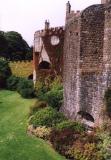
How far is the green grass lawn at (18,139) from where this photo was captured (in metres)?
26.0

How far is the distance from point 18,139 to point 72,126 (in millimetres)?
3139

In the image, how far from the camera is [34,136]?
3045 cm

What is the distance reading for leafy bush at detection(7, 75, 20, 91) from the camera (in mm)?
52844

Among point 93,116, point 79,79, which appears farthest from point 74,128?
point 79,79

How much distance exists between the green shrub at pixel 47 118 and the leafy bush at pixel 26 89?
11.5 metres

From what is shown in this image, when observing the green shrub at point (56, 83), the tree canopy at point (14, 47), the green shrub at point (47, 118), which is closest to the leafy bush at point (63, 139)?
the green shrub at point (47, 118)

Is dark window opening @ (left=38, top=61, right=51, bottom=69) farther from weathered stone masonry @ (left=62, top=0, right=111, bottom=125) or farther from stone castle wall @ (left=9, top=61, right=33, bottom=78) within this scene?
weathered stone masonry @ (left=62, top=0, right=111, bottom=125)

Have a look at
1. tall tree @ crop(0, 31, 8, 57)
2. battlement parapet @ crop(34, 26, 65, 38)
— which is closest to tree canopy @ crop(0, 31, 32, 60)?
tall tree @ crop(0, 31, 8, 57)

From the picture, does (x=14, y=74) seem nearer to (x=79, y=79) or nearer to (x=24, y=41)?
(x=79, y=79)

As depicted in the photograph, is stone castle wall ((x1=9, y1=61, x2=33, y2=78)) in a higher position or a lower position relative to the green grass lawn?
higher

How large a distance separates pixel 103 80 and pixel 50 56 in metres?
17.5

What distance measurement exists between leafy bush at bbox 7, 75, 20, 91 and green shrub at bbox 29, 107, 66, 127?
19.3 metres

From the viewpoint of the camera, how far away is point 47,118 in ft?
105

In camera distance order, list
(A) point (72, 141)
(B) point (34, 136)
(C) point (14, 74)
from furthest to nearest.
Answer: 1. (C) point (14, 74)
2. (B) point (34, 136)
3. (A) point (72, 141)
